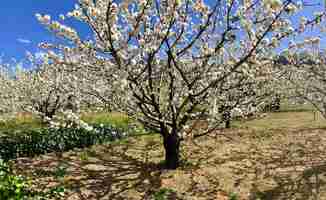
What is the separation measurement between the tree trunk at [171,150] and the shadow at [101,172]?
1.32 ft

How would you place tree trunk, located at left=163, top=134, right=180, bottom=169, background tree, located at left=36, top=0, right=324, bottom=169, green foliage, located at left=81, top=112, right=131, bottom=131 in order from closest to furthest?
background tree, located at left=36, top=0, right=324, bottom=169 < tree trunk, located at left=163, top=134, right=180, bottom=169 < green foliage, located at left=81, top=112, right=131, bottom=131

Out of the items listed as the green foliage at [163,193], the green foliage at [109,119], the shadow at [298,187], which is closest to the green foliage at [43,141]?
the green foliage at [109,119]

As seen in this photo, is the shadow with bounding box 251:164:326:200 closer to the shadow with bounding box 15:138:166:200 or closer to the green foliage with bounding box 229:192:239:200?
the green foliage with bounding box 229:192:239:200

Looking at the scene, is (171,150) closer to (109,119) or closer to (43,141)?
(43,141)

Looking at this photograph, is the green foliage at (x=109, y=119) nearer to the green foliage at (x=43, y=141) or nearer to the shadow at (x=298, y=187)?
the green foliage at (x=43, y=141)

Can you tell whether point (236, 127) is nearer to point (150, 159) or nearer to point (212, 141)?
point (212, 141)

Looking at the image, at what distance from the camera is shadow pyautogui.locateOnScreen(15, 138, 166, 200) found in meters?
10.6

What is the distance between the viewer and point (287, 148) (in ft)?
54.3

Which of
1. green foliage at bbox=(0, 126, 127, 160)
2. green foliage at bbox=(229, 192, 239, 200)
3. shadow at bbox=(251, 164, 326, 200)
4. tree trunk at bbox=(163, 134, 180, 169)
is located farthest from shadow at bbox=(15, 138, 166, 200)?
shadow at bbox=(251, 164, 326, 200)

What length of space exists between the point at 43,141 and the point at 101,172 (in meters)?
3.82

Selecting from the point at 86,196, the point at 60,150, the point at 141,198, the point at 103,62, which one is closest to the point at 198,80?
the point at 103,62

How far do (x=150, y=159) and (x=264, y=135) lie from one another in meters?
8.38

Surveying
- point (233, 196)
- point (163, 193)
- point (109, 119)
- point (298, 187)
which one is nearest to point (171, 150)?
point (163, 193)

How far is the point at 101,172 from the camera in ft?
41.0
